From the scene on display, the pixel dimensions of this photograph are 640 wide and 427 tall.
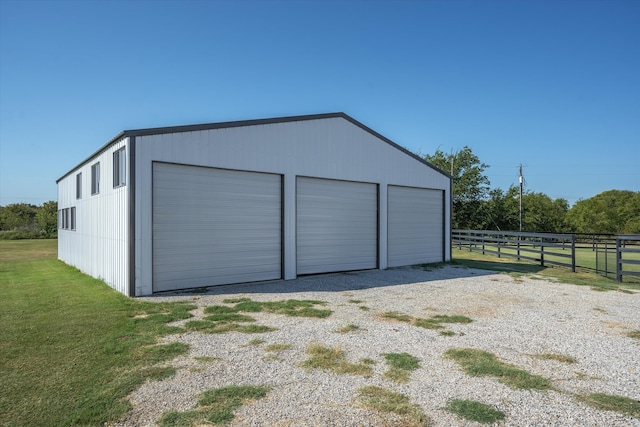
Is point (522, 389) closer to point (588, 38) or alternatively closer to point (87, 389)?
point (87, 389)

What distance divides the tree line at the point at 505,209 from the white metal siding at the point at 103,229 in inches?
1179

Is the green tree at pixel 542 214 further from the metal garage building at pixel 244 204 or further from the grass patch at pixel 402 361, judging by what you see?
the grass patch at pixel 402 361

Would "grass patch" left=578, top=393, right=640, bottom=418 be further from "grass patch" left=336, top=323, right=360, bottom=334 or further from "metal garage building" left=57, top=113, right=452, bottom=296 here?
"metal garage building" left=57, top=113, right=452, bottom=296

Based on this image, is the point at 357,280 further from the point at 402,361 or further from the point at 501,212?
the point at 501,212

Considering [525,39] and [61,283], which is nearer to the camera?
[61,283]

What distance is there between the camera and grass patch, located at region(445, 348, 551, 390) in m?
3.65

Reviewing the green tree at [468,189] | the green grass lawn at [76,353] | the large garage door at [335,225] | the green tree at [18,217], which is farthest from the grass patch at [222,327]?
the green tree at [18,217]

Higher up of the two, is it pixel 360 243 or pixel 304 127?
pixel 304 127

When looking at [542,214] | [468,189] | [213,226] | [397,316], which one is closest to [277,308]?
[397,316]

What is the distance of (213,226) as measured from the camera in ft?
30.4

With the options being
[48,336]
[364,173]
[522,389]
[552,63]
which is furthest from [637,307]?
[552,63]

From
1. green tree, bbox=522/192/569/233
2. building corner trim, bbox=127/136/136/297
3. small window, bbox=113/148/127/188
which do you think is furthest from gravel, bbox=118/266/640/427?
green tree, bbox=522/192/569/233

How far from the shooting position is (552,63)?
16375 mm

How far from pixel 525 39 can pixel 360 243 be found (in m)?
10.6
